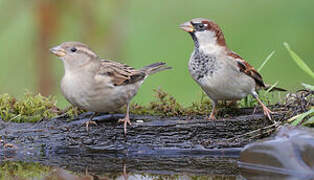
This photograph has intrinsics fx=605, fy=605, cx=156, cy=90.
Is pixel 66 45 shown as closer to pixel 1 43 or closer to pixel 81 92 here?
pixel 81 92

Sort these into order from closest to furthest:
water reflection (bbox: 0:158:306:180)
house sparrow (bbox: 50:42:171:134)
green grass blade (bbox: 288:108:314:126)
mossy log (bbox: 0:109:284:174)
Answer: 1. water reflection (bbox: 0:158:306:180)
2. green grass blade (bbox: 288:108:314:126)
3. mossy log (bbox: 0:109:284:174)
4. house sparrow (bbox: 50:42:171:134)

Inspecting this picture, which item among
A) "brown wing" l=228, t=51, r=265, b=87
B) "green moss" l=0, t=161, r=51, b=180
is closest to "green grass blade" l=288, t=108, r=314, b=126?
"brown wing" l=228, t=51, r=265, b=87

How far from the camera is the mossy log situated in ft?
18.8

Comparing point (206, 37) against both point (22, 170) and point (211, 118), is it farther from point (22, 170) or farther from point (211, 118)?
point (22, 170)

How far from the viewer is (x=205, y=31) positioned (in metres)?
6.29

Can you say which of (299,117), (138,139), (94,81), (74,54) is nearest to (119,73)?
(94,81)

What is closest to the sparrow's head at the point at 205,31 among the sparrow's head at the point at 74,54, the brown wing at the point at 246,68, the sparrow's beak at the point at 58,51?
the brown wing at the point at 246,68

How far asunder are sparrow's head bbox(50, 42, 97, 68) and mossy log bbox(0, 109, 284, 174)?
2.32 feet

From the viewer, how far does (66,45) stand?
6215 mm

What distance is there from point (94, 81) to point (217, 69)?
1.24 m

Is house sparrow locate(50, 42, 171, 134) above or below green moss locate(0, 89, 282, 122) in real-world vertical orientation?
above

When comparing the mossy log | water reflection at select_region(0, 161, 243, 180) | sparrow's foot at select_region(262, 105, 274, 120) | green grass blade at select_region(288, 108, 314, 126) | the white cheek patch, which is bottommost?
water reflection at select_region(0, 161, 243, 180)

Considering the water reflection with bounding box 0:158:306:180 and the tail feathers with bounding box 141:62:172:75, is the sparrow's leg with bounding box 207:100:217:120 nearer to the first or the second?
the water reflection with bounding box 0:158:306:180

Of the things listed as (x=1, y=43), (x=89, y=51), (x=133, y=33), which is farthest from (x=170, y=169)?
(x=1, y=43)
